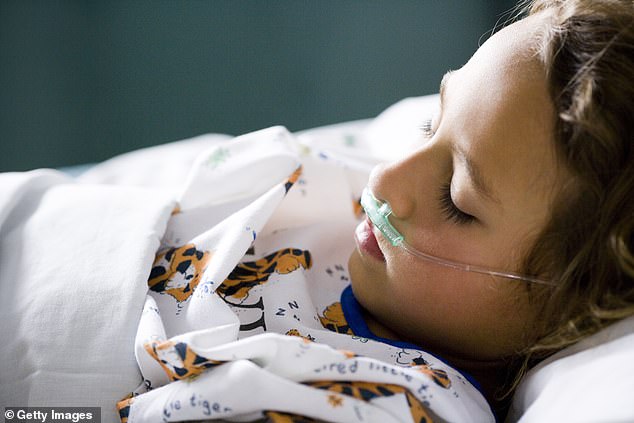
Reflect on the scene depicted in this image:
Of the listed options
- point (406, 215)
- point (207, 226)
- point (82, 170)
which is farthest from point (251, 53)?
point (406, 215)

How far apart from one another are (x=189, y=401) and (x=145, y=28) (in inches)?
54.3

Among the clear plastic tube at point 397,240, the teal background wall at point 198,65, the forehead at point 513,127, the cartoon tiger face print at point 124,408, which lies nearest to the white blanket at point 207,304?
Result: the cartoon tiger face print at point 124,408

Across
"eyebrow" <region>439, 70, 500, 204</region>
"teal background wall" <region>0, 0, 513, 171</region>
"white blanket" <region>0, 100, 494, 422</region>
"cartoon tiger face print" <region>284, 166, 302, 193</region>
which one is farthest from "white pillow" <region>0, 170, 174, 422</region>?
"teal background wall" <region>0, 0, 513, 171</region>

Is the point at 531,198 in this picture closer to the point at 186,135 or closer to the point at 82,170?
the point at 82,170

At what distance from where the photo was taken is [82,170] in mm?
1509

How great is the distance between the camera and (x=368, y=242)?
3.14 ft

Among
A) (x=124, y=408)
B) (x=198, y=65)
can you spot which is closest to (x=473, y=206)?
(x=124, y=408)

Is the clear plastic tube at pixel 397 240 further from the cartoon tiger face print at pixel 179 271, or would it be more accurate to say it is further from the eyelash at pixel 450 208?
the cartoon tiger face print at pixel 179 271

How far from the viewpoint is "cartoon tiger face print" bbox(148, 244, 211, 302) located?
933 millimetres

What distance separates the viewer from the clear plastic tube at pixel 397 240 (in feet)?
2.84

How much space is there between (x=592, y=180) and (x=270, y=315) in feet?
1.25

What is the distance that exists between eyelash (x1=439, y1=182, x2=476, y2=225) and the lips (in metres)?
0.11
